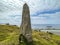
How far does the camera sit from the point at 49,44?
52031 millimetres

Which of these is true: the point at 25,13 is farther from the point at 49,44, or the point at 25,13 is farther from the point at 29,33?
the point at 49,44

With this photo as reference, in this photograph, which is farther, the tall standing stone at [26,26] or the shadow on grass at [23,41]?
the tall standing stone at [26,26]

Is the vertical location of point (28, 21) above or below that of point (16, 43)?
above

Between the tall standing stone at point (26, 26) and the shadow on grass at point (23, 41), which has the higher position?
the tall standing stone at point (26, 26)

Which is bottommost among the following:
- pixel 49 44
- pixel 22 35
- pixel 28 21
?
pixel 49 44

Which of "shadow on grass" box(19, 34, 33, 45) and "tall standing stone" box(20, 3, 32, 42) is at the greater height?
"tall standing stone" box(20, 3, 32, 42)

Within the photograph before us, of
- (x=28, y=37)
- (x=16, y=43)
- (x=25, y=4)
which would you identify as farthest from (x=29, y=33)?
(x=25, y=4)

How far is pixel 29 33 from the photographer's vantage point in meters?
45.3

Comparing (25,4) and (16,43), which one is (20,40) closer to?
(16,43)

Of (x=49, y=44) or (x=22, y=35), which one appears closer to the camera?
(x=22, y=35)

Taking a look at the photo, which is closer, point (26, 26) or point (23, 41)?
point (23, 41)

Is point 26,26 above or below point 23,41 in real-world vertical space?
above

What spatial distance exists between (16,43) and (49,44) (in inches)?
421

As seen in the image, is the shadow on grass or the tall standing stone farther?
the tall standing stone
